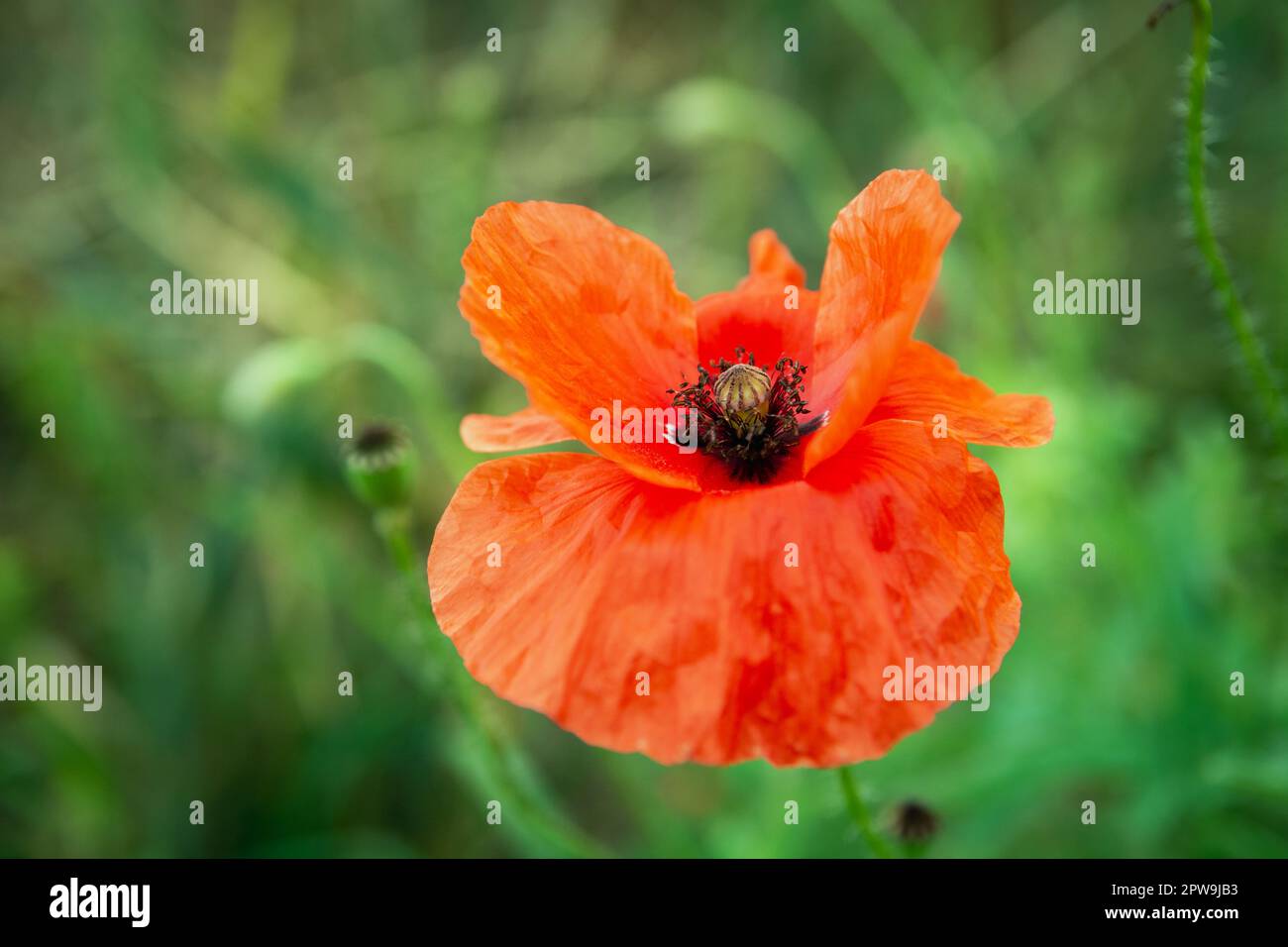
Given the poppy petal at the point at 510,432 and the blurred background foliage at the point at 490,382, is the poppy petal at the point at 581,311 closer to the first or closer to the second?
the poppy petal at the point at 510,432

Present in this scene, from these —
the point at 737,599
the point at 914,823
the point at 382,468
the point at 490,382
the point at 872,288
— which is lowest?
the point at 914,823

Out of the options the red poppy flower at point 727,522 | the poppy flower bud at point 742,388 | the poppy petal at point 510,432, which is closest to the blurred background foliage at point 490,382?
the poppy petal at point 510,432

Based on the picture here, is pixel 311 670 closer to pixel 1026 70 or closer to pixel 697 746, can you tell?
pixel 697 746

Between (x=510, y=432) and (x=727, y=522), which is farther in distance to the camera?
(x=510, y=432)

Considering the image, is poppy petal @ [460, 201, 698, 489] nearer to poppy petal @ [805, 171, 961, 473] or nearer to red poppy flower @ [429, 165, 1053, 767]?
red poppy flower @ [429, 165, 1053, 767]

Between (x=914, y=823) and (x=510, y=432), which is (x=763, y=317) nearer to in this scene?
(x=510, y=432)

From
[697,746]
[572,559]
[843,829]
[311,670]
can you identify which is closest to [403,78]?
[311,670]

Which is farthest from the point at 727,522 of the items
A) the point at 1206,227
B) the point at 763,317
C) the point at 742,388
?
the point at 1206,227
